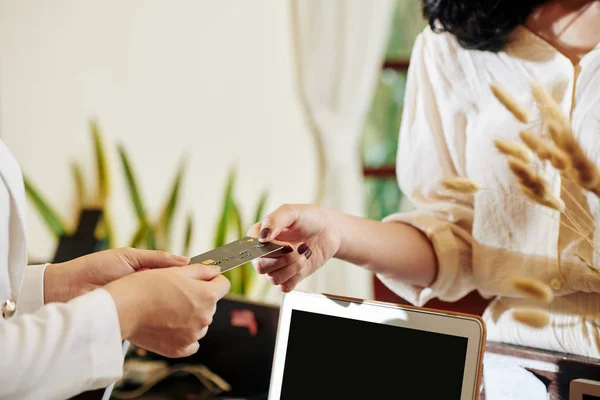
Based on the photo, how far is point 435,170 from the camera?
0.92 meters

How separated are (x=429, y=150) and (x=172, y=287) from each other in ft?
1.70

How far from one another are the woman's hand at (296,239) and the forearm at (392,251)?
4 centimetres

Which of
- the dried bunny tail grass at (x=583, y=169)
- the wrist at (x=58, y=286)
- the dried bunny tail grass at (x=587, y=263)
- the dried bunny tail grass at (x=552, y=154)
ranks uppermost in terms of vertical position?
the dried bunny tail grass at (x=552, y=154)

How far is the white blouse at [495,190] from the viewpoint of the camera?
0.81 metres

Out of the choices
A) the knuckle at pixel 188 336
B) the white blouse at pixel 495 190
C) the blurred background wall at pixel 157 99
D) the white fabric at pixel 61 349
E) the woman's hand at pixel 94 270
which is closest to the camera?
the white fabric at pixel 61 349

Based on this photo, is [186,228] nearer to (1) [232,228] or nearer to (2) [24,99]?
(1) [232,228]

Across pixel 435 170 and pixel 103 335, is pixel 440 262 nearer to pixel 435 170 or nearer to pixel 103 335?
pixel 435 170

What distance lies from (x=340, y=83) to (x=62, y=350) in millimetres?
757

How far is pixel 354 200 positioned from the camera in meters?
1.12

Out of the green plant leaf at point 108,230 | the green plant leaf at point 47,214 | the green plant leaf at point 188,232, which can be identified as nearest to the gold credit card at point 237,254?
the green plant leaf at point 188,232

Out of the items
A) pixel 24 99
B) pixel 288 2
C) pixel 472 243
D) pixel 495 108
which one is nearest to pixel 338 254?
pixel 472 243

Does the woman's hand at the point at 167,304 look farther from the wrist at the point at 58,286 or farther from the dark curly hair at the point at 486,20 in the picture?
the dark curly hair at the point at 486,20

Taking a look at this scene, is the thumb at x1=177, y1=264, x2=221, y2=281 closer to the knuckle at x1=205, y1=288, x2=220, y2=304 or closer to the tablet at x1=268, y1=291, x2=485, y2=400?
the knuckle at x1=205, y1=288, x2=220, y2=304

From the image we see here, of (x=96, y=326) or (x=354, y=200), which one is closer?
(x=96, y=326)
